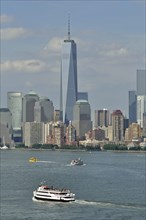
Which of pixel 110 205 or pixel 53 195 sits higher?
pixel 53 195

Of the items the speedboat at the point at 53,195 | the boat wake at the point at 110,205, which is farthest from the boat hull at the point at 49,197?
the boat wake at the point at 110,205

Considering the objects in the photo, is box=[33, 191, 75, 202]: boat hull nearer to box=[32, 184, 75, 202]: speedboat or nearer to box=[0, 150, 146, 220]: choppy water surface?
box=[32, 184, 75, 202]: speedboat

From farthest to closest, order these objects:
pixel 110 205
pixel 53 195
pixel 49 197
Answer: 1. pixel 49 197
2. pixel 53 195
3. pixel 110 205

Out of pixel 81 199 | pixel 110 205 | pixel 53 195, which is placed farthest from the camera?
pixel 53 195

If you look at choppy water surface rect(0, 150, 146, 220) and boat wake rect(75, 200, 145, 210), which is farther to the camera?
boat wake rect(75, 200, 145, 210)

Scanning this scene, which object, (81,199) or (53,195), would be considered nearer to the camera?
(81,199)

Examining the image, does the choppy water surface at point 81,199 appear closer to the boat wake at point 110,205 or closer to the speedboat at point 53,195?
the boat wake at point 110,205

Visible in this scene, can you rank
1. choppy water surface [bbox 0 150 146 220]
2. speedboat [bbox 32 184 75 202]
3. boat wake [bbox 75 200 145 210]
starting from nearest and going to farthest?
choppy water surface [bbox 0 150 146 220] < boat wake [bbox 75 200 145 210] < speedboat [bbox 32 184 75 202]

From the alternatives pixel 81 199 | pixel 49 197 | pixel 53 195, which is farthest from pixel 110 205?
pixel 49 197

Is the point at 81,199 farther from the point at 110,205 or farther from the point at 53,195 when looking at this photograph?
the point at 110,205

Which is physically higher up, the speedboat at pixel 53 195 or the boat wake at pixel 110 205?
the speedboat at pixel 53 195

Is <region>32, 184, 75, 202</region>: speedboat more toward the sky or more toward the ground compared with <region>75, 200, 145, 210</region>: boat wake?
more toward the sky

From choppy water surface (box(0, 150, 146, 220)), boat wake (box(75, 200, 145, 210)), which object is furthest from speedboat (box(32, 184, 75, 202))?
boat wake (box(75, 200, 145, 210))

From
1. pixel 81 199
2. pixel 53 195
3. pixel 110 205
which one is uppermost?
pixel 53 195
